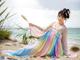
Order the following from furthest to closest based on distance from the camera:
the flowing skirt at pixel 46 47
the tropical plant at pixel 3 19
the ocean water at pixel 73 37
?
the ocean water at pixel 73 37, the tropical plant at pixel 3 19, the flowing skirt at pixel 46 47

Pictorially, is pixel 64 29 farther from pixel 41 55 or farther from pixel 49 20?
pixel 49 20

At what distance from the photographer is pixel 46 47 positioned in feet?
7.19

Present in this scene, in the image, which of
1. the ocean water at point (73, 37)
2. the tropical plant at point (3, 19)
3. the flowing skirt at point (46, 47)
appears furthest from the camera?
the ocean water at point (73, 37)

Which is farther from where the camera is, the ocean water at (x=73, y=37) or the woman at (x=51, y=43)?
the ocean water at (x=73, y=37)

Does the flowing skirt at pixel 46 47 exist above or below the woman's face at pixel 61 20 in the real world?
below

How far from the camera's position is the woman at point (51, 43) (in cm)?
218

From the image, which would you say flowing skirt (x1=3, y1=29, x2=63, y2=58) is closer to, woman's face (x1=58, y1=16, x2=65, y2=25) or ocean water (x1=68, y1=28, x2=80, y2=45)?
woman's face (x1=58, y1=16, x2=65, y2=25)

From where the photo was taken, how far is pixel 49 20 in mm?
2943

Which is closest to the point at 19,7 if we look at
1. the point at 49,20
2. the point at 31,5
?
the point at 31,5

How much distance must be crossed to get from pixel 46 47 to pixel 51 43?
5 cm

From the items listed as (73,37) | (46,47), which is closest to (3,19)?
(46,47)

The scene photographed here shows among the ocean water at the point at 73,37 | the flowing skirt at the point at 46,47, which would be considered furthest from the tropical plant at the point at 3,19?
the ocean water at the point at 73,37

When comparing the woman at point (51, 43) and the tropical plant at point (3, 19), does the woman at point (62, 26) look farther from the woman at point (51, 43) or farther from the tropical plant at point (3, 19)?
the tropical plant at point (3, 19)

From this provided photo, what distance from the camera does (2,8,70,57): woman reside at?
7.14 feet
